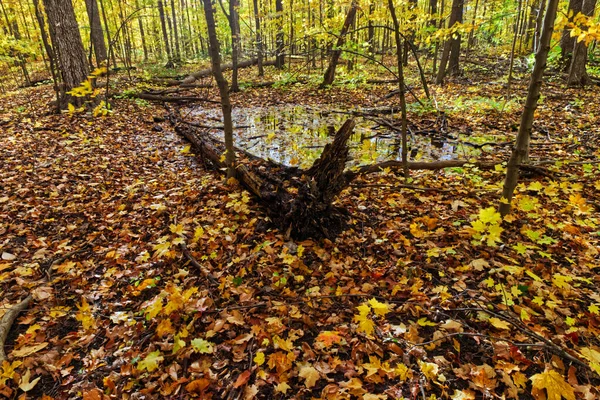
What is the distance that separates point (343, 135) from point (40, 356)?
361 centimetres

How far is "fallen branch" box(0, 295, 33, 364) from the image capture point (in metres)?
2.63

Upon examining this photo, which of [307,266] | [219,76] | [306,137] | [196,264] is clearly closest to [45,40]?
[219,76]

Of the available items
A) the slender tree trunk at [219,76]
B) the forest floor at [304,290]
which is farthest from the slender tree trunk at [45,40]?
the slender tree trunk at [219,76]

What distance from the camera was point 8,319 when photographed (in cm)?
288

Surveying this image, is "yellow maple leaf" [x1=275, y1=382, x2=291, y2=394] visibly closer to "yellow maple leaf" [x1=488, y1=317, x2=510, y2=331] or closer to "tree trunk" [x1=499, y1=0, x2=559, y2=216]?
"yellow maple leaf" [x1=488, y1=317, x2=510, y2=331]

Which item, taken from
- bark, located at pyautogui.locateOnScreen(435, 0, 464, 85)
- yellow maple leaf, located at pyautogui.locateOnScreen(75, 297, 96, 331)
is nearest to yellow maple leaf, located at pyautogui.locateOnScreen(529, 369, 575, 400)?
yellow maple leaf, located at pyautogui.locateOnScreen(75, 297, 96, 331)

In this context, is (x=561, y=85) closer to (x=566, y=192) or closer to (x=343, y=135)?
(x=566, y=192)

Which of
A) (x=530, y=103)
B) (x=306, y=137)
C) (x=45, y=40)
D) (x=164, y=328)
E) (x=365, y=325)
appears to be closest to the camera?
(x=365, y=325)

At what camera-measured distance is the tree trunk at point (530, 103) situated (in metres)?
2.83

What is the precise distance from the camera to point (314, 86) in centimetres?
1510

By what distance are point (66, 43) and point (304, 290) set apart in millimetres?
9821

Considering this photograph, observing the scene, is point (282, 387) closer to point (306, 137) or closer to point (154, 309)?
point (154, 309)

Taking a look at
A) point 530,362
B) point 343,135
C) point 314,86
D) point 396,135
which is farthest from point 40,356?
point 314,86

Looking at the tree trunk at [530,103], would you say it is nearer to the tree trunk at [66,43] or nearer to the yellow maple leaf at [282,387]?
the yellow maple leaf at [282,387]
